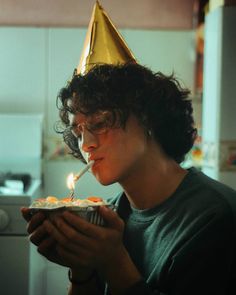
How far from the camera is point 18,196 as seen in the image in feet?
5.66

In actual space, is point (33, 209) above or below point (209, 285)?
above

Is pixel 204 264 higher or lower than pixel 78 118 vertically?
lower

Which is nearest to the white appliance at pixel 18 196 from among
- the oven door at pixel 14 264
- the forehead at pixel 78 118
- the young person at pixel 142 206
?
the oven door at pixel 14 264

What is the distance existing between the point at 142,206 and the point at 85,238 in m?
0.31

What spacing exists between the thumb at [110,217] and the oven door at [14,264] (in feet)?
3.43

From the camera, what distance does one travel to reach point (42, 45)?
2.29 m

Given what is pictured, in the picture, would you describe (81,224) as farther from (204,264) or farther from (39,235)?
(204,264)

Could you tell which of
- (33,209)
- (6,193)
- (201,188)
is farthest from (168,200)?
(6,193)

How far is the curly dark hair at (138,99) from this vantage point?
971 mm

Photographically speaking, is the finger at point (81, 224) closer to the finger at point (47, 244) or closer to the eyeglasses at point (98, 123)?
the finger at point (47, 244)

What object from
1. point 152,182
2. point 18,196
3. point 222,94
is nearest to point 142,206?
point 152,182

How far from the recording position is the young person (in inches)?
30.3

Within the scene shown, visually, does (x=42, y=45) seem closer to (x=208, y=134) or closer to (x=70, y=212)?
(x=208, y=134)

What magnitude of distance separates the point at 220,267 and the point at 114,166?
0.98 ft
